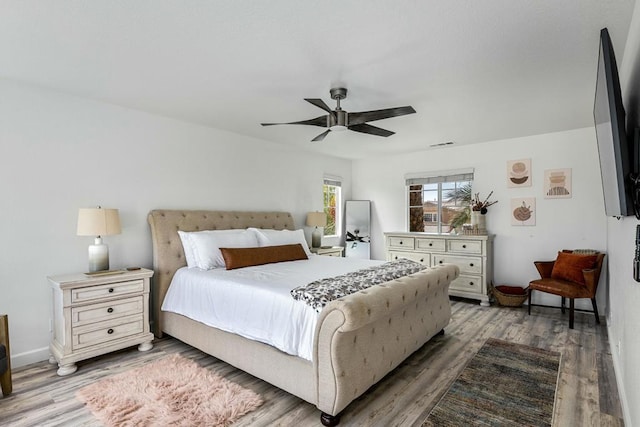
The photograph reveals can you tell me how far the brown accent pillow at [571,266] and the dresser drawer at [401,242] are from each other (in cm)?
197

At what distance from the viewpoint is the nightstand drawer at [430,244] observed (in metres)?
5.18

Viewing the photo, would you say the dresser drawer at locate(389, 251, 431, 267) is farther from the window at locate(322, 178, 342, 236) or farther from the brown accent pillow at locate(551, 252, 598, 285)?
the brown accent pillow at locate(551, 252, 598, 285)

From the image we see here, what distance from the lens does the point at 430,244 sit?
5285 millimetres

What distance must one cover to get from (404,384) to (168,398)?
177cm

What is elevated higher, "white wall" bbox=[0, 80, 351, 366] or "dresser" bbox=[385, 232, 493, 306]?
"white wall" bbox=[0, 80, 351, 366]

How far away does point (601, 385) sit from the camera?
99.7 inches

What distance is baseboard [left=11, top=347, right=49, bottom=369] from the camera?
2.84 meters

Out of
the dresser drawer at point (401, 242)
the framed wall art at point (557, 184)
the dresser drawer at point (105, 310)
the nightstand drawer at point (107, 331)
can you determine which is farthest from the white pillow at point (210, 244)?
the framed wall art at point (557, 184)

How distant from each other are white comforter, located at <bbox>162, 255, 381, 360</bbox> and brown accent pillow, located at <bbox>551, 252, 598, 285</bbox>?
8.27 feet

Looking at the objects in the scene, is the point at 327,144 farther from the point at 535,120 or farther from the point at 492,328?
the point at 492,328

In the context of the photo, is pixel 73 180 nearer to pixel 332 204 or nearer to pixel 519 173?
pixel 332 204

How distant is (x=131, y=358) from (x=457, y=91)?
3.95 meters

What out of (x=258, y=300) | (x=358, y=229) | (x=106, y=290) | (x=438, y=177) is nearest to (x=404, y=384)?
(x=258, y=300)

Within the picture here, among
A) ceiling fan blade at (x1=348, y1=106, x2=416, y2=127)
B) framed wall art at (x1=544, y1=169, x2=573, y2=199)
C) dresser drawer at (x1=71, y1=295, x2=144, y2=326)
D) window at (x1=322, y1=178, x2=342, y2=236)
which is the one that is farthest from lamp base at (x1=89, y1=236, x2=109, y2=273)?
framed wall art at (x1=544, y1=169, x2=573, y2=199)
